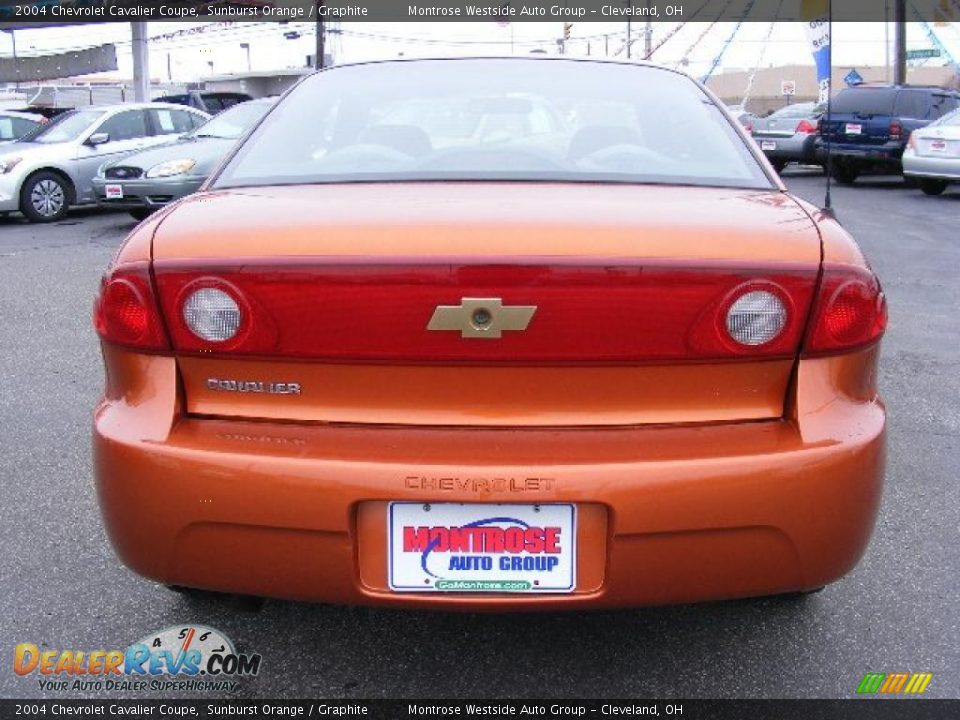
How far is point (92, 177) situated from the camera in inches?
480

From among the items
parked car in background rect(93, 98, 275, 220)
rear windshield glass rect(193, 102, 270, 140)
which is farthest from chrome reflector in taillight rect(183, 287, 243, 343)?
rear windshield glass rect(193, 102, 270, 140)

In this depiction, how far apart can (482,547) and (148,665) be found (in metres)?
1.03

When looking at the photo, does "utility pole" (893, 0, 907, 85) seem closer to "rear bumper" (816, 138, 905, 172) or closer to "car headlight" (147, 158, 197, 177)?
"rear bumper" (816, 138, 905, 172)

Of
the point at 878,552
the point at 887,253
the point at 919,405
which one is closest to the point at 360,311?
the point at 878,552

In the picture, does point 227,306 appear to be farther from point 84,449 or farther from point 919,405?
point 919,405

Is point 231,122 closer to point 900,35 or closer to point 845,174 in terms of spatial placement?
point 845,174

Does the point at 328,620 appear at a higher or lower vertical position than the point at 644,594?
lower

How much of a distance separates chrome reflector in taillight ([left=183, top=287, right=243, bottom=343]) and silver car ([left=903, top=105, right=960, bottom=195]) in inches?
520

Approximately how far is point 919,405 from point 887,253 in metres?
4.84

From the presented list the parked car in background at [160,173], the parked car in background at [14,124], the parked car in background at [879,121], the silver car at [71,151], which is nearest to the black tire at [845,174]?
the parked car in background at [879,121]

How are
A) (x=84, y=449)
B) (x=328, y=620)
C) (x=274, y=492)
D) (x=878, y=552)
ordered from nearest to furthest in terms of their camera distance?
(x=274, y=492) < (x=328, y=620) < (x=878, y=552) < (x=84, y=449)

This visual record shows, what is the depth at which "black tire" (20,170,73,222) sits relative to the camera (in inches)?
466

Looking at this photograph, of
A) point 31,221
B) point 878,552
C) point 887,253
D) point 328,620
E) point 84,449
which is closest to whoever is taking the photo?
point 328,620

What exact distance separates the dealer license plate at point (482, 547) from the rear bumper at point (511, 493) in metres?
0.03
